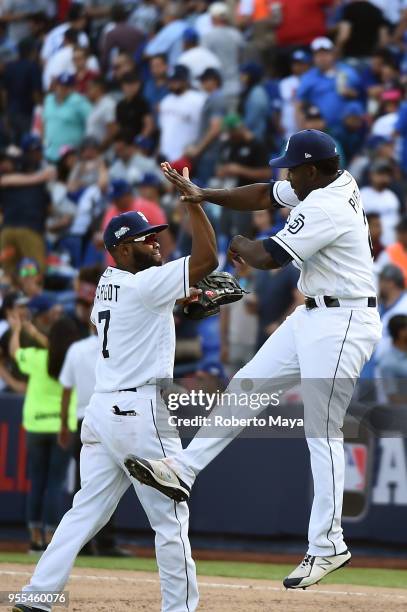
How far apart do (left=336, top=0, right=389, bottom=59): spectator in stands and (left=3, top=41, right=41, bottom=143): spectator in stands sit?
5060mm

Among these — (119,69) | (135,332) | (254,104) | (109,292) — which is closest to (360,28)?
(254,104)

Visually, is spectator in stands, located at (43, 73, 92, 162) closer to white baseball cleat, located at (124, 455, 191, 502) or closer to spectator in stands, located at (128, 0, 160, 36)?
spectator in stands, located at (128, 0, 160, 36)

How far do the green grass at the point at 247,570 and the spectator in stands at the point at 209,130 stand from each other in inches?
219

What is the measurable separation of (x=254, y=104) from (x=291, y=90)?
2.05 feet

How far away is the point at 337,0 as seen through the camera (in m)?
17.0

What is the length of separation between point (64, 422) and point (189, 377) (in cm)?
159

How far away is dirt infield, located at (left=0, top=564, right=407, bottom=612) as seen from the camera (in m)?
8.78

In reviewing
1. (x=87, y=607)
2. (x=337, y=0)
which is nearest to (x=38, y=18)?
(x=337, y=0)

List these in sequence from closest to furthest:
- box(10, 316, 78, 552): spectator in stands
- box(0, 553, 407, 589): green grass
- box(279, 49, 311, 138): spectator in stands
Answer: box(0, 553, 407, 589): green grass → box(10, 316, 78, 552): spectator in stands → box(279, 49, 311, 138): spectator in stands

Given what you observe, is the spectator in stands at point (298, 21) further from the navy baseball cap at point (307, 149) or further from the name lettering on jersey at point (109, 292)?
the name lettering on jersey at point (109, 292)

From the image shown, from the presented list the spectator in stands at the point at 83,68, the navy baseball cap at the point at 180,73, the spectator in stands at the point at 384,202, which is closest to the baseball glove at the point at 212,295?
the spectator in stands at the point at 384,202

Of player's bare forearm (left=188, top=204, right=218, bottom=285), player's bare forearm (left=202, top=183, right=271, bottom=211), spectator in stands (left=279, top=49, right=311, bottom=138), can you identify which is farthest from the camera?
spectator in stands (left=279, top=49, right=311, bottom=138)

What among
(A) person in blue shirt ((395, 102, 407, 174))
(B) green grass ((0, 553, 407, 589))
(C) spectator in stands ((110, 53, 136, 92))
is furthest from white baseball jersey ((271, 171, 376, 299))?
(C) spectator in stands ((110, 53, 136, 92))

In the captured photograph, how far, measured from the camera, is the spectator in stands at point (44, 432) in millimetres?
12094
